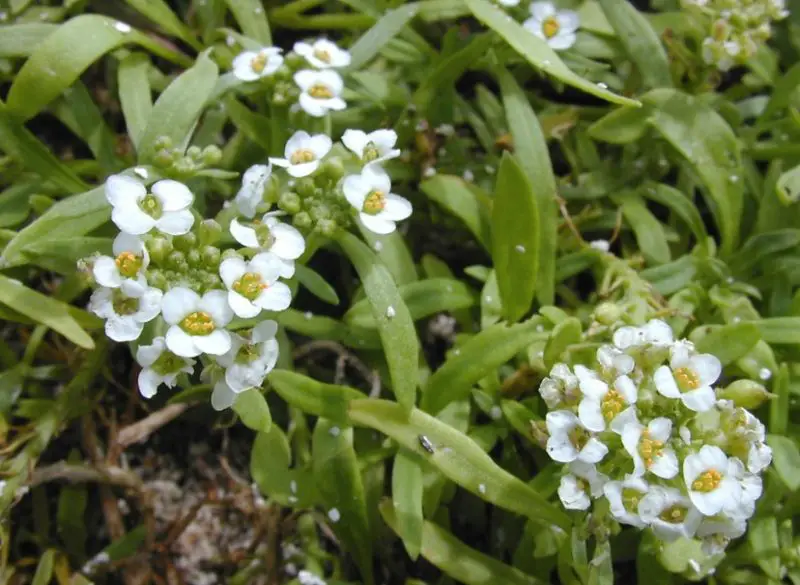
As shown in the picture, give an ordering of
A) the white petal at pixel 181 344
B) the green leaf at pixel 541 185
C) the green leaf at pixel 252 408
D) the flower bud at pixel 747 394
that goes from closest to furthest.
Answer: the white petal at pixel 181 344
the flower bud at pixel 747 394
the green leaf at pixel 252 408
the green leaf at pixel 541 185

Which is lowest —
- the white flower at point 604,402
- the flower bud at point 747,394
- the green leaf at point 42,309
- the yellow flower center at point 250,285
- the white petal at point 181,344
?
the flower bud at point 747,394

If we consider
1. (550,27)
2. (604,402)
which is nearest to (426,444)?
(604,402)

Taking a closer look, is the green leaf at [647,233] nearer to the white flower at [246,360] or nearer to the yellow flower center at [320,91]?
the yellow flower center at [320,91]

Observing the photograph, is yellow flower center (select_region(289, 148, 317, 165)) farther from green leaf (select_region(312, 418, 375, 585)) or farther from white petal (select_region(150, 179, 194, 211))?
green leaf (select_region(312, 418, 375, 585))

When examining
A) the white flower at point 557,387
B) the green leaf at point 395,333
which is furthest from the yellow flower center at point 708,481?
the green leaf at point 395,333

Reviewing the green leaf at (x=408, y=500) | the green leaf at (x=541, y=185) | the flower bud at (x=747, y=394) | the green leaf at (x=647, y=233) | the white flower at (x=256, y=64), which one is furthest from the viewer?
the green leaf at (x=647, y=233)

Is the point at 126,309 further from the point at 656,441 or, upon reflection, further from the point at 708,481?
the point at 708,481
